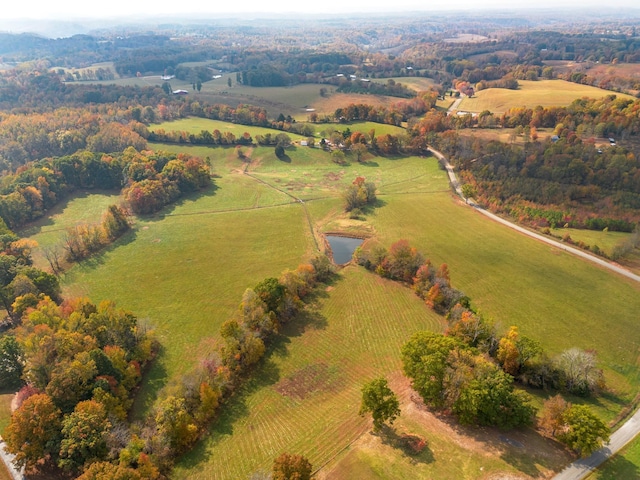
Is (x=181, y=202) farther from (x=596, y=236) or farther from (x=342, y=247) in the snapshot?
(x=596, y=236)

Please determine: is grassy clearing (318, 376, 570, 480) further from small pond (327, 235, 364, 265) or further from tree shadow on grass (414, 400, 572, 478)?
small pond (327, 235, 364, 265)

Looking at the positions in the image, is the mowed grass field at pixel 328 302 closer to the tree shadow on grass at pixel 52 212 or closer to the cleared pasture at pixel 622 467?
the tree shadow on grass at pixel 52 212

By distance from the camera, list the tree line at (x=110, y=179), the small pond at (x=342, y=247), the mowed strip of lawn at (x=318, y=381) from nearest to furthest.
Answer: the mowed strip of lawn at (x=318, y=381)
the small pond at (x=342, y=247)
the tree line at (x=110, y=179)

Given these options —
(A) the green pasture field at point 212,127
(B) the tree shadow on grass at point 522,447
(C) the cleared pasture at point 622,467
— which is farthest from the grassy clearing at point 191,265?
(C) the cleared pasture at point 622,467

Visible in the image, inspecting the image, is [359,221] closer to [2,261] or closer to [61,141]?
[2,261]

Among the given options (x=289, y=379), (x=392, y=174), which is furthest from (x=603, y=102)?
(x=289, y=379)
